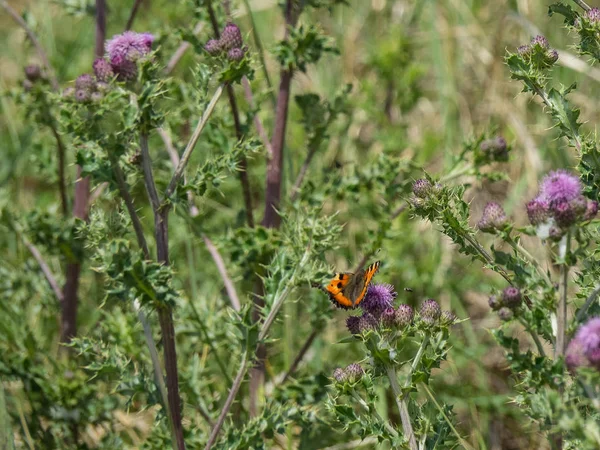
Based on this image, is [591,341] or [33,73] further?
[33,73]

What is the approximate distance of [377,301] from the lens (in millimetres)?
2553

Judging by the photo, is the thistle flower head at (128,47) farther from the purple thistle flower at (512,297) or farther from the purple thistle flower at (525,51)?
the purple thistle flower at (512,297)

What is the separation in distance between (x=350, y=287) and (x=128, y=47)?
4.12ft

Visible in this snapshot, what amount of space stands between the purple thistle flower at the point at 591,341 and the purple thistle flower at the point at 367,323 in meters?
0.68

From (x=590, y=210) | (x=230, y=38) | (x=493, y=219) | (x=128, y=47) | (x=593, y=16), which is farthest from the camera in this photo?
(x=230, y=38)

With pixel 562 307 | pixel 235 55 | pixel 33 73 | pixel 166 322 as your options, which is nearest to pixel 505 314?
pixel 562 307

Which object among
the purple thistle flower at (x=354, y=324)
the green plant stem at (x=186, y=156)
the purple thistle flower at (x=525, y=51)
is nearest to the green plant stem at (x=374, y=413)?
the purple thistle flower at (x=354, y=324)

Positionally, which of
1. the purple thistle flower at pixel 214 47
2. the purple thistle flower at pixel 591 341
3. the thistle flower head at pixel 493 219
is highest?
the purple thistle flower at pixel 214 47

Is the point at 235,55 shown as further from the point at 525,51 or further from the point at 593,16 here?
the point at 593,16

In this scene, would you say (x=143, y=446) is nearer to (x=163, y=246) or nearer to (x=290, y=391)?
(x=290, y=391)

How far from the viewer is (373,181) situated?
4.04 m

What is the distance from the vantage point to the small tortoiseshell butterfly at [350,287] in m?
2.51

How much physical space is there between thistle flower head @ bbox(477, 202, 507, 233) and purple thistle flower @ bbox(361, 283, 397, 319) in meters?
0.38

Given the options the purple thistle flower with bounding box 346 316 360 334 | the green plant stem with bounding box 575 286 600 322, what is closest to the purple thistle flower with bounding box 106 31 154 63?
the purple thistle flower with bounding box 346 316 360 334
